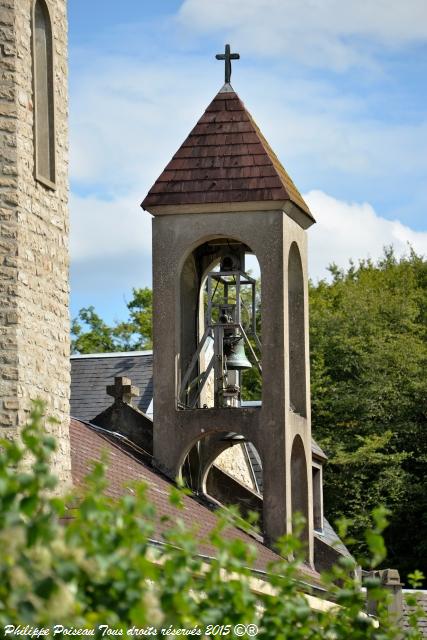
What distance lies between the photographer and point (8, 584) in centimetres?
511

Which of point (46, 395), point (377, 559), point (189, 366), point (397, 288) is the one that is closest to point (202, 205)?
point (189, 366)

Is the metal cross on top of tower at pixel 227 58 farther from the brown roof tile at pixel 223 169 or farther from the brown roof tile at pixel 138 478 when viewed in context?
the brown roof tile at pixel 138 478

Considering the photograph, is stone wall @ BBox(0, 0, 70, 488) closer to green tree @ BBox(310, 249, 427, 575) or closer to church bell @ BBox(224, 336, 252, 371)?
church bell @ BBox(224, 336, 252, 371)

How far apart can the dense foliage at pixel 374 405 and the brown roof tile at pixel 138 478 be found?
17.7 m

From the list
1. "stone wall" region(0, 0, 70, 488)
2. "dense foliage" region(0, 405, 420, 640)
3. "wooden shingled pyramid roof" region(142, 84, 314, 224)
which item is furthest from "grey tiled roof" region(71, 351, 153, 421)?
"dense foliage" region(0, 405, 420, 640)

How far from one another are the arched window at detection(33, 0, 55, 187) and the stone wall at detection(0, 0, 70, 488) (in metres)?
0.10

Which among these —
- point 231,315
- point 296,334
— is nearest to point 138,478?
point 231,315

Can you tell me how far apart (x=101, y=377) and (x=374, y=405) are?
16.2 meters

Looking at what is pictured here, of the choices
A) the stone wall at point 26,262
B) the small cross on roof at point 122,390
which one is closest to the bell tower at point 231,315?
the small cross on roof at point 122,390

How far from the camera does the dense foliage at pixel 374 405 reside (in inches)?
1529

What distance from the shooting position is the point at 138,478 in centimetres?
1697

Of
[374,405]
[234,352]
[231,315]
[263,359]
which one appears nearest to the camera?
[263,359]

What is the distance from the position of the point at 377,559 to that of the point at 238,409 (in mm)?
12210

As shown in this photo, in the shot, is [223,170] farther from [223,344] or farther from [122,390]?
[122,390]
